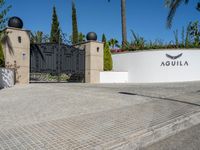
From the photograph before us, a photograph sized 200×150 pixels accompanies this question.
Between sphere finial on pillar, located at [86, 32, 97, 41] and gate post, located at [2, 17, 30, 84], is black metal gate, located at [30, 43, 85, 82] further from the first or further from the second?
sphere finial on pillar, located at [86, 32, 97, 41]

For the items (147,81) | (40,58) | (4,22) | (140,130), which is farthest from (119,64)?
(140,130)

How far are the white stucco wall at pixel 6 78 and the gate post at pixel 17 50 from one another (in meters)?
0.77

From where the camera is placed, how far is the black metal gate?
17200 mm

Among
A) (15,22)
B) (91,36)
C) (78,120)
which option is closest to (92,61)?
(91,36)

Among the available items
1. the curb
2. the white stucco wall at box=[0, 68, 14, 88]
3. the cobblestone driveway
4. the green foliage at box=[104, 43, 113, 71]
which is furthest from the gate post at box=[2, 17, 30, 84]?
the curb

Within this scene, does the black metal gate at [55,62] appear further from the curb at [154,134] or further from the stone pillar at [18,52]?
the curb at [154,134]

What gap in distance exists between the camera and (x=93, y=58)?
19703 millimetres

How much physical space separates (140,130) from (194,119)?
2.34 meters

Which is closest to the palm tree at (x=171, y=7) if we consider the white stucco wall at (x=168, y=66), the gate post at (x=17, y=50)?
the white stucco wall at (x=168, y=66)

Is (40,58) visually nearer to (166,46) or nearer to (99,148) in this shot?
(166,46)

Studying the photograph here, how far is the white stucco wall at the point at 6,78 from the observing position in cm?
1367

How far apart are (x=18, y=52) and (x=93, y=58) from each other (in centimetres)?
599

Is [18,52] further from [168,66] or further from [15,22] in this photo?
[168,66]

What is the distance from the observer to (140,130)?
529cm
